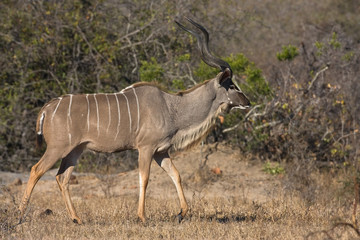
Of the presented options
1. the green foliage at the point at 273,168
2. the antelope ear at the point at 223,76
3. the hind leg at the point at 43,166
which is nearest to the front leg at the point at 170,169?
the antelope ear at the point at 223,76

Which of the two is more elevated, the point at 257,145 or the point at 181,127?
the point at 181,127

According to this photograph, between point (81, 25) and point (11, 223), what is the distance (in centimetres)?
560

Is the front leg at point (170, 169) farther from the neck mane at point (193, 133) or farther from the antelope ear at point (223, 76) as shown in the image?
the antelope ear at point (223, 76)

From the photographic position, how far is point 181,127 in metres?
6.07

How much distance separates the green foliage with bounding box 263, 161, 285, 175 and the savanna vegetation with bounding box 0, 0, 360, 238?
0.02 metres

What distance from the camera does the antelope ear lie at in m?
6.19

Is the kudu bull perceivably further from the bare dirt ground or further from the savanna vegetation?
the savanna vegetation

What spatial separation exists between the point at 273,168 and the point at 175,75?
2.23 meters

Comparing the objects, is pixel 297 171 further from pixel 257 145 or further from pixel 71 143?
Answer: pixel 71 143

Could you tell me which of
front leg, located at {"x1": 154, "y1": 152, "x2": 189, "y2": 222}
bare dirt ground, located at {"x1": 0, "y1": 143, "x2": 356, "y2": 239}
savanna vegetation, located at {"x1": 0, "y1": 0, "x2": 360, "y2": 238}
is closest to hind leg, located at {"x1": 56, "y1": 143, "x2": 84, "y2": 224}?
bare dirt ground, located at {"x1": 0, "y1": 143, "x2": 356, "y2": 239}

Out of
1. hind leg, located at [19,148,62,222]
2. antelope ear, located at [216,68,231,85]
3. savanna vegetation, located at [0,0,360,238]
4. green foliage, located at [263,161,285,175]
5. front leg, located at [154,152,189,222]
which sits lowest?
green foliage, located at [263,161,285,175]

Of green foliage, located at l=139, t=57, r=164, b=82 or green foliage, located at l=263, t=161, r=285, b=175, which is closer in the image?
green foliage, located at l=263, t=161, r=285, b=175

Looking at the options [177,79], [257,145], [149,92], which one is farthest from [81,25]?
[149,92]

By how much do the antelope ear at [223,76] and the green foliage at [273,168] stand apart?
2.59 m
